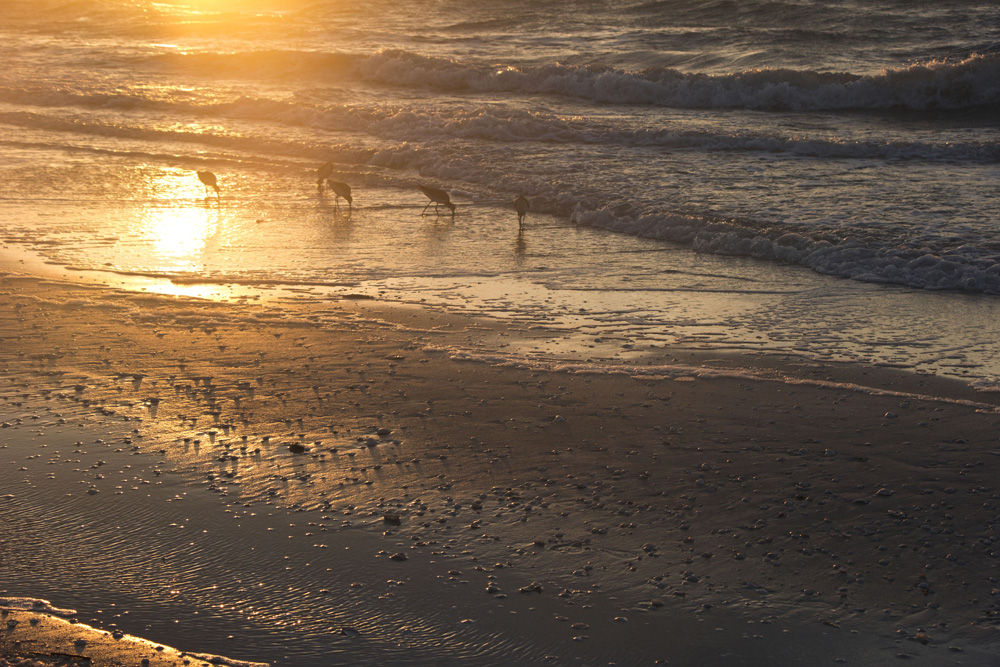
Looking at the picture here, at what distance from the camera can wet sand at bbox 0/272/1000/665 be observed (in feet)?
11.4

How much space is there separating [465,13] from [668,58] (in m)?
13.3

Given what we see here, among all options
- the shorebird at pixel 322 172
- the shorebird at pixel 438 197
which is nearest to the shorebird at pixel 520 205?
the shorebird at pixel 438 197

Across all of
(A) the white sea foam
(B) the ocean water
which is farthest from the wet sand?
(B) the ocean water

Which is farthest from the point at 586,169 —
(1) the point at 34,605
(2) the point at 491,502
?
(1) the point at 34,605

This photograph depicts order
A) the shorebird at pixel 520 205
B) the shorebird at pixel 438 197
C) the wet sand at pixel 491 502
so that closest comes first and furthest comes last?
the wet sand at pixel 491 502 < the shorebird at pixel 520 205 < the shorebird at pixel 438 197

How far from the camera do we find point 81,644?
3.30 meters

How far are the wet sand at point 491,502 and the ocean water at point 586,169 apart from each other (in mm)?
1193

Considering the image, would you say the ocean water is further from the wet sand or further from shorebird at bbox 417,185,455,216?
the wet sand

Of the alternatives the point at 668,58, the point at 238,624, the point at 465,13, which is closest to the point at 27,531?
the point at 238,624

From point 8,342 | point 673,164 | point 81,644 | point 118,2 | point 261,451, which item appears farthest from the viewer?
point 118,2

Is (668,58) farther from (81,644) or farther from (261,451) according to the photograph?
(81,644)

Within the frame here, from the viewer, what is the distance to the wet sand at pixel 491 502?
348 centimetres

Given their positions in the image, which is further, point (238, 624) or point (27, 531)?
point (27, 531)

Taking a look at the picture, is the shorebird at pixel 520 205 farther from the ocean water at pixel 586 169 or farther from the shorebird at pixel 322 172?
the shorebird at pixel 322 172
